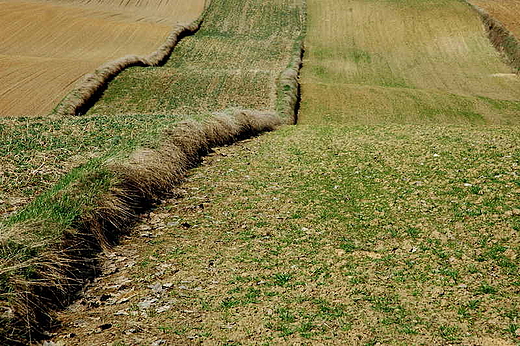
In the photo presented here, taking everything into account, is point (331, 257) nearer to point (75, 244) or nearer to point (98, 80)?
point (75, 244)

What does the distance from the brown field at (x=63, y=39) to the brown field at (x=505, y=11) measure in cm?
2942

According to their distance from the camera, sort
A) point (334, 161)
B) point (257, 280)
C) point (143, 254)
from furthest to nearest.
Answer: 1. point (334, 161)
2. point (143, 254)
3. point (257, 280)

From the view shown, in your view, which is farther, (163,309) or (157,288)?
(157,288)

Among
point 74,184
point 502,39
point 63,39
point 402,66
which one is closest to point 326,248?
point 74,184

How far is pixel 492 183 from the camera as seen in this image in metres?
8.94

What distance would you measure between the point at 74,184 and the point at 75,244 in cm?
168

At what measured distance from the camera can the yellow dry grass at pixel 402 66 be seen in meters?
25.8

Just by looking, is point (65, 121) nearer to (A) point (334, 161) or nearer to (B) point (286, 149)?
(B) point (286, 149)

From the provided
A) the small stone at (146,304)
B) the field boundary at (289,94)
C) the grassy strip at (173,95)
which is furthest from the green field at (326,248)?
the field boundary at (289,94)

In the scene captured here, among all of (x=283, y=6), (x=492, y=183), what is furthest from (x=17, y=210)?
(x=283, y=6)

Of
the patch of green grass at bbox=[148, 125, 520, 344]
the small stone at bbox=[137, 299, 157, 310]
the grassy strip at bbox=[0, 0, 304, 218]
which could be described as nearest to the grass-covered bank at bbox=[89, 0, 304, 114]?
the grassy strip at bbox=[0, 0, 304, 218]

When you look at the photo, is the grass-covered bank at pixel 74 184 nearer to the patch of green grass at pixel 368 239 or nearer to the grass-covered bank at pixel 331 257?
the grass-covered bank at pixel 331 257

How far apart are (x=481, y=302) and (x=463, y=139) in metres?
7.20

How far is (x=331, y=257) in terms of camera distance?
276 inches
